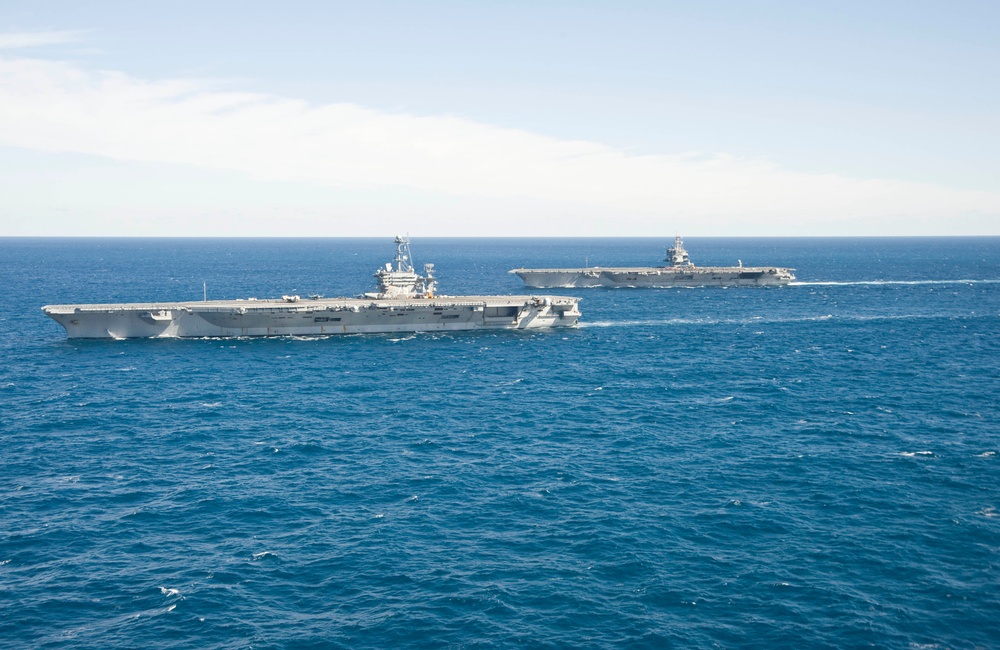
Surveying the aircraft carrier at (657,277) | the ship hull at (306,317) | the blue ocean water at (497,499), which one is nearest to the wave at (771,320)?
the ship hull at (306,317)

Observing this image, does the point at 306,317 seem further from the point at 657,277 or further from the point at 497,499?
the point at 657,277

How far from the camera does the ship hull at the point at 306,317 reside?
2872 inches

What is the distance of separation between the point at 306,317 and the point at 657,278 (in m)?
75.3

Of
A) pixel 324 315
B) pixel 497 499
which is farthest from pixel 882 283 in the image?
pixel 497 499

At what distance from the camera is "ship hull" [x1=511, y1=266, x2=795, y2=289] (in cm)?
13225

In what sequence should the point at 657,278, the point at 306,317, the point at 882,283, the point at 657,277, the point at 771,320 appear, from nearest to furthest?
the point at 306,317
the point at 771,320
the point at 657,277
the point at 657,278
the point at 882,283

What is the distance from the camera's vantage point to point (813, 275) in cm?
16900

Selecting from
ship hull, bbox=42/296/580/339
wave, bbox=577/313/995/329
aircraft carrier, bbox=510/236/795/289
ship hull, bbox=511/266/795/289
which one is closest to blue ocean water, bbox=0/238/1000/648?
ship hull, bbox=42/296/580/339

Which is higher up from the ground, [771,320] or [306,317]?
[306,317]

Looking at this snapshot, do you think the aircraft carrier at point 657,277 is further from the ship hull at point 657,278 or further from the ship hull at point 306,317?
the ship hull at point 306,317

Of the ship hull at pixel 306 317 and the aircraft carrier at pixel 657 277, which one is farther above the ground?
the aircraft carrier at pixel 657 277

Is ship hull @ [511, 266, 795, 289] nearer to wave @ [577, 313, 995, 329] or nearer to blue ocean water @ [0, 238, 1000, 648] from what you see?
wave @ [577, 313, 995, 329]

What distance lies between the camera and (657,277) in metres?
134

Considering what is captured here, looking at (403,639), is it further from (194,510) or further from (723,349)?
(723,349)
